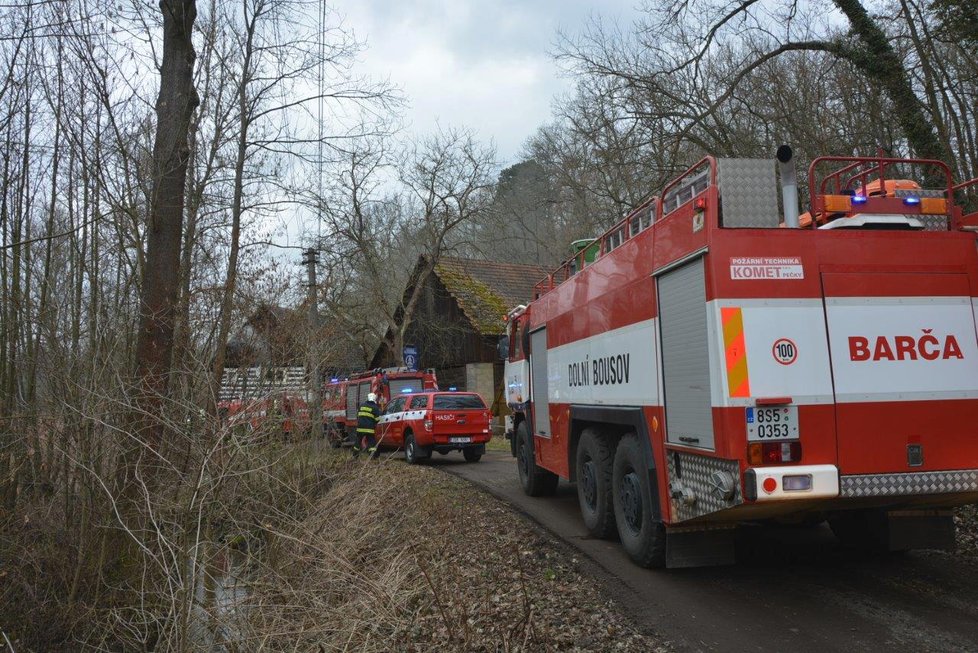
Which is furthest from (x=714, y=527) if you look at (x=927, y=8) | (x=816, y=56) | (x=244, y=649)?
(x=816, y=56)

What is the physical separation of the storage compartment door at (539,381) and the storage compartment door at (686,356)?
13.2 feet

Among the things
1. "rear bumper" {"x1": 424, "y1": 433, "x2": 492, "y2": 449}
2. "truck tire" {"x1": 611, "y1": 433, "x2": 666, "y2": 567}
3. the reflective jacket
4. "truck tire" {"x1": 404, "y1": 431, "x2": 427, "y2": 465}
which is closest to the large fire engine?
"truck tire" {"x1": 611, "y1": 433, "x2": 666, "y2": 567}

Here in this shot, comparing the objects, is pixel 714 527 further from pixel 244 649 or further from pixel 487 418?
pixel 487 418

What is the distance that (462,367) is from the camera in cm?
3231

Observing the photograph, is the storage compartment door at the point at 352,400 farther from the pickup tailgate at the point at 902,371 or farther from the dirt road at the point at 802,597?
the pickup tailgate at the point at 902,371

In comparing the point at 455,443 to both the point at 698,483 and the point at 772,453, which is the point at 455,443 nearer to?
the point at 698,483

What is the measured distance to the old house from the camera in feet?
98.8

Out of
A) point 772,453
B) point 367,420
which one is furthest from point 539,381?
point 367,420

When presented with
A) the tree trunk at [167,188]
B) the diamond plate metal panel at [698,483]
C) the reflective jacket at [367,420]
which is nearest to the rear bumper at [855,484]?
the diamond plate metal panel at [698,483]

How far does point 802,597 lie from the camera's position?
5668 mm

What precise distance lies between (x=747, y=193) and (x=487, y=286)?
27.6 metres

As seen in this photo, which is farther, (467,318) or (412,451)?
(467,318)

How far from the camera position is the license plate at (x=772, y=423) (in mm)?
4805

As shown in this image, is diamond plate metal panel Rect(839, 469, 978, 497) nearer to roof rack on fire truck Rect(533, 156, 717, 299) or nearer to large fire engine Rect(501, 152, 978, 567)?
large fire engine Rect(501, 152, 978, 567)
